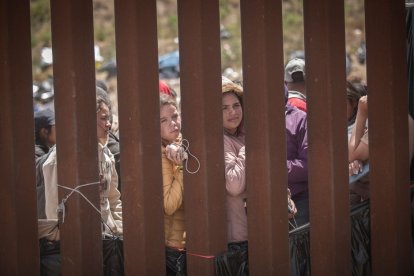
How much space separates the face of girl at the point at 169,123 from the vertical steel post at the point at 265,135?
0.65 m

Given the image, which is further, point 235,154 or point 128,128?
point 235,154

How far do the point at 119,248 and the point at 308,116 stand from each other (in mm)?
1134

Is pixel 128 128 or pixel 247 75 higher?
pixel 247 75

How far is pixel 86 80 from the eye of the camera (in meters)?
3.18

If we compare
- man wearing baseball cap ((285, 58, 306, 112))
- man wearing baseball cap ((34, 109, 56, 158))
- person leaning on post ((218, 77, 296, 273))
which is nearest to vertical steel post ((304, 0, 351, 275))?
person leaning on post ((218, 77, 296, 273))

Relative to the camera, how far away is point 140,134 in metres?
3.15

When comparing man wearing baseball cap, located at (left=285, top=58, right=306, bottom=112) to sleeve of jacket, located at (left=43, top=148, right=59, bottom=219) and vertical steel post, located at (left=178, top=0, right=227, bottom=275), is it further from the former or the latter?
sleeve of jacket, located at (left=43, top=148, right=59, bottom=219)

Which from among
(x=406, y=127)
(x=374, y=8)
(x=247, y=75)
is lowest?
(x=406, y=127)

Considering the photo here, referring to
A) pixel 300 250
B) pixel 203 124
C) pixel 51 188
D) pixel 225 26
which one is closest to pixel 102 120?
pixel 51 188

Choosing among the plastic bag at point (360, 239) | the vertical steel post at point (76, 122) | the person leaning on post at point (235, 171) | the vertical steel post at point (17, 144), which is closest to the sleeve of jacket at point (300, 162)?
the person leaning on post at point (235, 171)

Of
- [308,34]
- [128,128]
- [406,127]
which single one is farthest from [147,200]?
[406,127]

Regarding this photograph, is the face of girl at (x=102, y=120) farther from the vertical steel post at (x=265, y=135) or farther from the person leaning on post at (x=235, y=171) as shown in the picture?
the vertical steel post at (x=265, y=135)

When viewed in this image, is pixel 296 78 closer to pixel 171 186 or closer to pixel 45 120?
pixel 171 186

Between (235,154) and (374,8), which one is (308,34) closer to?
(374,8)
